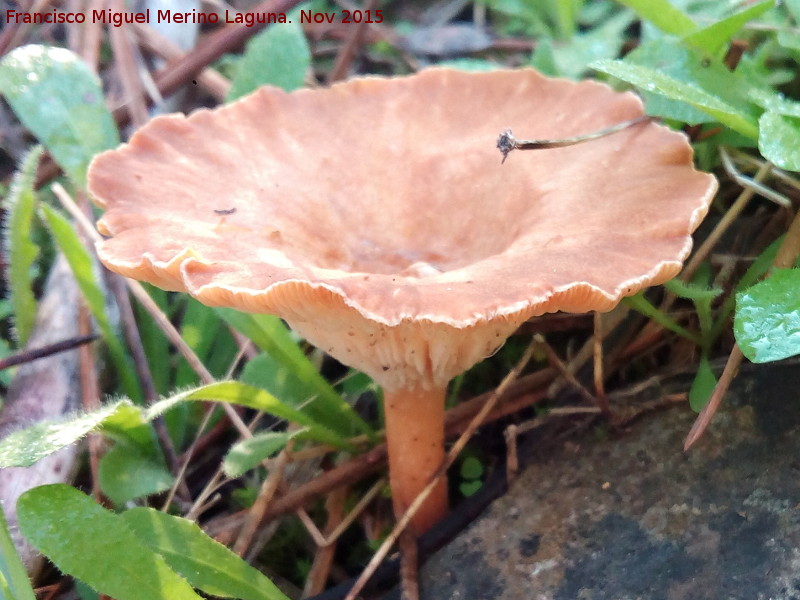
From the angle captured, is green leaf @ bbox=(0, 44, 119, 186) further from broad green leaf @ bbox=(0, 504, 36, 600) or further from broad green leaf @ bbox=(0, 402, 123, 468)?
broad green leaf @ bbox=(0, 504, 36, 600)

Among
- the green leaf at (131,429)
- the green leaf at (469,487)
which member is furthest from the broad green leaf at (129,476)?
the green leaf at (469,487)

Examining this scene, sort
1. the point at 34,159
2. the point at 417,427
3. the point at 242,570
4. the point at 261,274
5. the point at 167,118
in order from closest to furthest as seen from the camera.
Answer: the point at 261,274 < the point at 242,570 < the point at 417,427 < the point at 167,118 < the point at 34,159

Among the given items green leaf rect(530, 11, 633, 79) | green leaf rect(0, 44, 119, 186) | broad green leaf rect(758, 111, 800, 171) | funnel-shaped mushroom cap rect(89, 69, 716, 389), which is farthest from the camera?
green leaf rect(530, 11, 633, 79)

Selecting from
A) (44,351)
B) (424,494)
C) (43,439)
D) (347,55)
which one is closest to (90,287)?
(44,351)

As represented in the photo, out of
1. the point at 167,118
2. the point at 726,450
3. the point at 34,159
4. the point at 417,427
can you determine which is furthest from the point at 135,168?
the point at 726,450

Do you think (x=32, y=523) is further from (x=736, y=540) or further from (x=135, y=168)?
(x=736, y=540)

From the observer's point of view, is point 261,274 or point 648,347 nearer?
point 261,274

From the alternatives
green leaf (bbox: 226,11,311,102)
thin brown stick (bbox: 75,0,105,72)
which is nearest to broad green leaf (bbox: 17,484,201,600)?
green leaf (bbox: 226,11,311,102)
